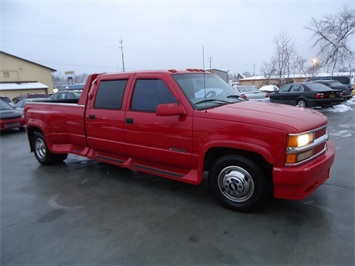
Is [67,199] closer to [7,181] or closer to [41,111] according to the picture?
[7,181]

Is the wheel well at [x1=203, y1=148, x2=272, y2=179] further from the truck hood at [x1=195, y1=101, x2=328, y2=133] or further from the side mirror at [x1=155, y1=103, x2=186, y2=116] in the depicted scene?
the side mirror at [x1=155, y1=103, x2=186, y2=116]

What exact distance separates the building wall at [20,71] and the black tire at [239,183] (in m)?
46.6

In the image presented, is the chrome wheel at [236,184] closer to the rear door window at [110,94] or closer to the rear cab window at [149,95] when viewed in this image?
the rear cab window at [149,95]

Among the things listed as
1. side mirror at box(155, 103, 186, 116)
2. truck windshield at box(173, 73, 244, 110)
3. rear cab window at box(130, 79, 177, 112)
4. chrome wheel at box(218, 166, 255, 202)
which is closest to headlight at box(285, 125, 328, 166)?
chrome wheel at box(218, 166, 255, 202)

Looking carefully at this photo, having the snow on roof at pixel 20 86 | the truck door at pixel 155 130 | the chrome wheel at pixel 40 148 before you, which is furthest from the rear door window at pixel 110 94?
the snow on roof at pixel 20 86

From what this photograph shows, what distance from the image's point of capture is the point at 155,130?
4.02 meters

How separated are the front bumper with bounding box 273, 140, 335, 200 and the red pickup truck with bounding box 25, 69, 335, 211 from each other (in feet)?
0.04

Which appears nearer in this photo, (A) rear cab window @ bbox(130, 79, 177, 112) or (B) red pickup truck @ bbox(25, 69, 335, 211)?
(B) red pickup truck @ bbox(25, 69, 335, 211)

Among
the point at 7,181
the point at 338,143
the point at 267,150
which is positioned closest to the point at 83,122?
the point at 7,181

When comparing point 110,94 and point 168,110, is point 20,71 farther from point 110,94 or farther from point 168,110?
point 168,110

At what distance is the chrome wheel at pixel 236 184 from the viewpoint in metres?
3.46

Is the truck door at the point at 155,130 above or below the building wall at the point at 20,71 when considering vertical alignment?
below

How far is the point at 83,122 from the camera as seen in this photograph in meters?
5.07

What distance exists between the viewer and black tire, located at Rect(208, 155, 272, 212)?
3.37 m
